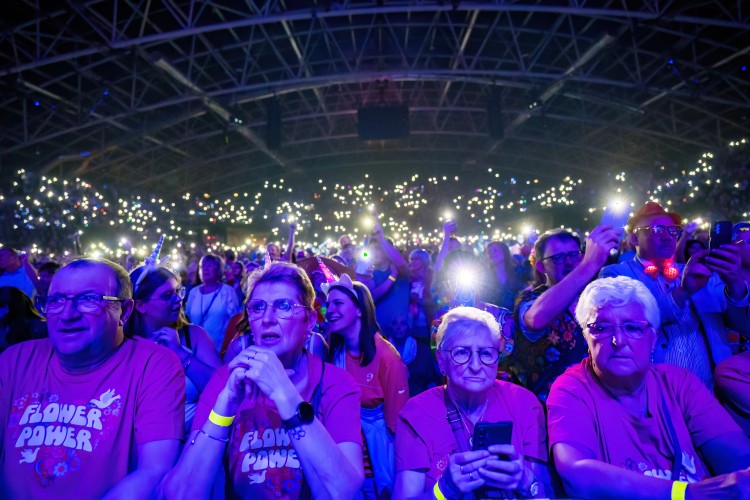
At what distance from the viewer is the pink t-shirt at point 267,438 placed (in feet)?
6.15

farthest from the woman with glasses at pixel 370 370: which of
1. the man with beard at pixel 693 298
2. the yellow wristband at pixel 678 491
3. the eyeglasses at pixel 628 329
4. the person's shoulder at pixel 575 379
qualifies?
the man with beard at pixel 693 298

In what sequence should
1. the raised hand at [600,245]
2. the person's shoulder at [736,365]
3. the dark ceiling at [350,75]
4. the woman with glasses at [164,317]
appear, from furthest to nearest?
the dark ceiling at [350,75]
the woman with glasses at [164,317]
the raised hand at [600,245]
the person's shoulder at [736,365]

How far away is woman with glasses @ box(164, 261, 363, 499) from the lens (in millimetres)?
1712

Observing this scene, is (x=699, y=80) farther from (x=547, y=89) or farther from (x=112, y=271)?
(x=112, y=271)

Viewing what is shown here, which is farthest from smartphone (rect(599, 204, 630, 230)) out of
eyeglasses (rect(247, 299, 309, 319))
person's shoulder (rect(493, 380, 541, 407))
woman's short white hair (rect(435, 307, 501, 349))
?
eyeglasses (rect(247, 299, 309, 319))

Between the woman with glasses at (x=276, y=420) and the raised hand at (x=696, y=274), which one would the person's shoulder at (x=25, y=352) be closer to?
the woman with glasses at (x=276, y=420)

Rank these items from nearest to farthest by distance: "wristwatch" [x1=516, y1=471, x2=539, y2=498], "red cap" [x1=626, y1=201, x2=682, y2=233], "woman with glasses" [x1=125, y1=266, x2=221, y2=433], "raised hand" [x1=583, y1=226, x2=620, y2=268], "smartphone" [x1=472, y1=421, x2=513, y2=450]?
"smartphone" [x1=472, y1=421, x2=513, y2=450], "wristwatch" [x1=516, y1=471, x2=539, y2=498], "raised hand" [x1=583, y1=226, x2=620, y2=268], "woman with glasses" [x1=125, y1=266, x2=221, y2=433], "red cap" [x1=626, y1=201, x2=682, y2=233]

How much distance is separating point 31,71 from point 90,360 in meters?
16.0

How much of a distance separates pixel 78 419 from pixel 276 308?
88cm

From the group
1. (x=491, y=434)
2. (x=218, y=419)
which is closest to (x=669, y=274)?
(x=491, y=434)

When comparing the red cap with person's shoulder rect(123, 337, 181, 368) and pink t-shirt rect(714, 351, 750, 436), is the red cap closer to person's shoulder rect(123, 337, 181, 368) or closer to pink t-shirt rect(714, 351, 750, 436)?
pink t-shirt rect(714, 351, 750, 436)

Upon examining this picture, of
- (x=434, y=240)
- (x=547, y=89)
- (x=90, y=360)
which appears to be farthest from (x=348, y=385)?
(x=434, y=240)

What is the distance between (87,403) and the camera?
192 centimetres

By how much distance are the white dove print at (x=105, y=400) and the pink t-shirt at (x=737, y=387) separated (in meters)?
2.70
